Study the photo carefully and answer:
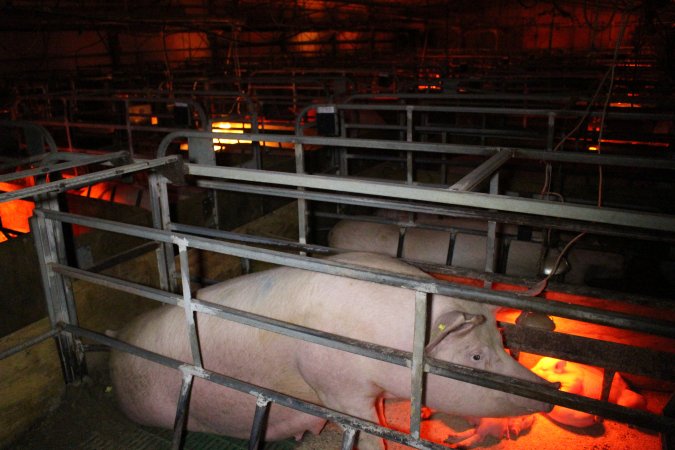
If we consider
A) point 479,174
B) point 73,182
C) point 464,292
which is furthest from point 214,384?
point 479,174

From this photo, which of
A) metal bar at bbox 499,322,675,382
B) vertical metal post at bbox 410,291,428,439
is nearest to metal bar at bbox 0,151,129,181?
vertical metal post at bbox 410,291,428,439

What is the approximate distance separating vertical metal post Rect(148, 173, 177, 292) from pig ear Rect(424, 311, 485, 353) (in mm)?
1906

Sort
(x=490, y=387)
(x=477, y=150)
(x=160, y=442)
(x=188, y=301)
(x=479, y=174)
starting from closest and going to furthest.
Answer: (x=490, y=387)
(x=479, y=174)
(x=188, y=301)
(x=477, y=150)
(x=160, y=442)

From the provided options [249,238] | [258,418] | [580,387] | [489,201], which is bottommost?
[580,387]

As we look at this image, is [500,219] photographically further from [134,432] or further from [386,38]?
[386,38]

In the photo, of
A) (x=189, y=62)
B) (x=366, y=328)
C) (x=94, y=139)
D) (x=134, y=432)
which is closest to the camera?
(x=366, y=328)

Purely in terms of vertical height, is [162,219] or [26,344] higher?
[162,219]

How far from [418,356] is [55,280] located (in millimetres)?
2258

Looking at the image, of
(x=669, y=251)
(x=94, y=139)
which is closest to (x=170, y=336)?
(x=669, y=251)

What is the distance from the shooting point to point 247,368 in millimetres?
2783

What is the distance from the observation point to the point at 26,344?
9.51 ft

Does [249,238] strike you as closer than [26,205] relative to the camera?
Yes

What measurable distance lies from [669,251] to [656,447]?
82.0 inches

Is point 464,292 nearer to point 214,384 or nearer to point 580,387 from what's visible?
point 214,384
